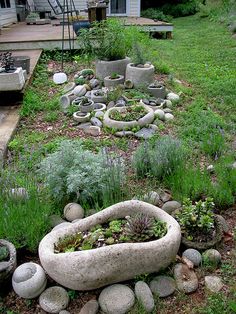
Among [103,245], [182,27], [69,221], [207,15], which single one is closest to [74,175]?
[69,221]

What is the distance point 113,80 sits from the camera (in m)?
5.61

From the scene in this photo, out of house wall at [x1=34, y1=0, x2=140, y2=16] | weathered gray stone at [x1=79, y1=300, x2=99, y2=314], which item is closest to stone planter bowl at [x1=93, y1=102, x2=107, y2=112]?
weathered gray stone at [x1=79, y1=300, x2=99, y2=314]

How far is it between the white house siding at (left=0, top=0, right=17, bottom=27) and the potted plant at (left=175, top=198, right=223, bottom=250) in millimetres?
10467

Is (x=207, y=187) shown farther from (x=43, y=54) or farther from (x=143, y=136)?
(x=43, y=54)

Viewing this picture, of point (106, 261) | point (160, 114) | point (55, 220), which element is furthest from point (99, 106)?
point (106, 261)

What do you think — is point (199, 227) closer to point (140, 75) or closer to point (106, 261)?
point (106, 261)

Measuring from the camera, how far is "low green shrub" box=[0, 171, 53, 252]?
248 cm

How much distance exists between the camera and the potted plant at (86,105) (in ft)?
16.0

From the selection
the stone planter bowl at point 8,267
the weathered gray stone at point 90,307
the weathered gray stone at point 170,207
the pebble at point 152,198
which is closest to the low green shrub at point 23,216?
the stone planter bowl at point 8,267

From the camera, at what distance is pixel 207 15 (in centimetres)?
1560

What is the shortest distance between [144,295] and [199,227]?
0.67m

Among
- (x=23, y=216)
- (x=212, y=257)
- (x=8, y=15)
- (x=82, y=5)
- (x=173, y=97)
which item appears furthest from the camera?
(x=82, y=5)

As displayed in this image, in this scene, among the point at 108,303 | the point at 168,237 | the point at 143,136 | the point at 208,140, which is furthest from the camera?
the point at 143,136

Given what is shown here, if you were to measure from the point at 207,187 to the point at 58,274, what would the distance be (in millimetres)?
1437
